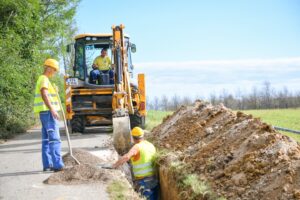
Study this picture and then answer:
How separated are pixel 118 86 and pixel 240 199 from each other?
26.6 feet

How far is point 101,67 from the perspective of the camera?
16.4 m

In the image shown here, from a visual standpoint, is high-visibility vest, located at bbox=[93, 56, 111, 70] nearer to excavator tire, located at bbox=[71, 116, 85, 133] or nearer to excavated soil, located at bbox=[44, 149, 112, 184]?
excavator tire, located at bbox=[71, 116, 85, 133]

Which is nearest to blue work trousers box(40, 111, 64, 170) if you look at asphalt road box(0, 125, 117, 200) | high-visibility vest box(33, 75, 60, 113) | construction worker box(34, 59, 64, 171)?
construction worker box(34, 59, 64, 171)

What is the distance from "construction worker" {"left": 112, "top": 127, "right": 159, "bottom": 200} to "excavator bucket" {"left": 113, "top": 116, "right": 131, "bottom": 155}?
219 centimetres

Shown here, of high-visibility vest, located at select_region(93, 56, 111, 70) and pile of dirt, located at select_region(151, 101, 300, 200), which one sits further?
high-visibility vest, located at select_region(93, 56, 111, 70)

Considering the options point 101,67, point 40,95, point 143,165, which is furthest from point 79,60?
point 40,95

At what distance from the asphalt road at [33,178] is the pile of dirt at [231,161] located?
5.60 ft

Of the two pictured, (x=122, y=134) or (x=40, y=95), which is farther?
(x=122, y=134)

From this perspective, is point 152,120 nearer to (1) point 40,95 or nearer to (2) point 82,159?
(2) point 82,159

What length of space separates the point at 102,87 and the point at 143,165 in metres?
6.78

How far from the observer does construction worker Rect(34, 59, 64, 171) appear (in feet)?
27.7

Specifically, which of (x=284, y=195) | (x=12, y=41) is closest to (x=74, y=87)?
(x=12, y=41)

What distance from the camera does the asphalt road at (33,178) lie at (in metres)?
7.18

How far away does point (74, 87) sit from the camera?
1644 cm
